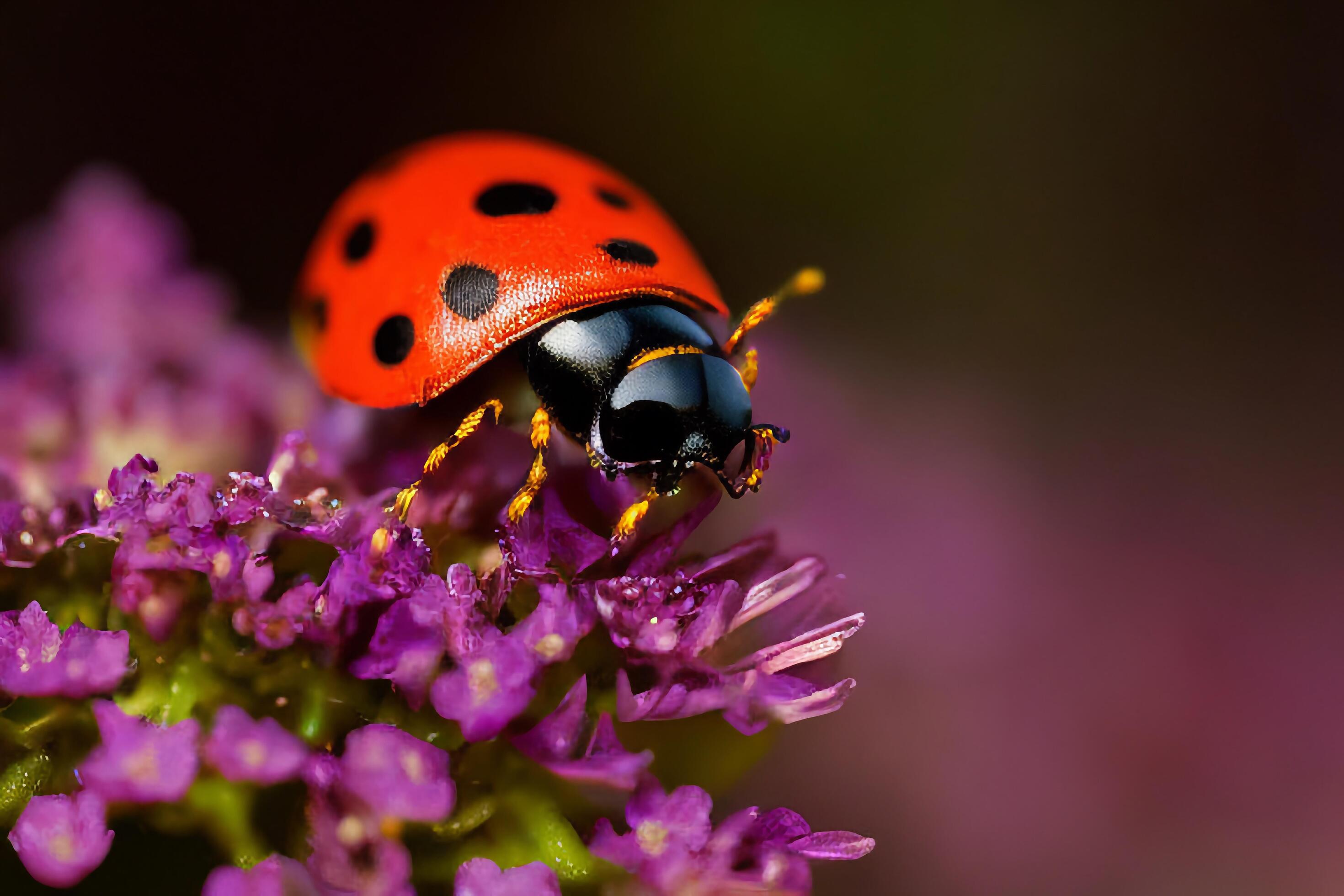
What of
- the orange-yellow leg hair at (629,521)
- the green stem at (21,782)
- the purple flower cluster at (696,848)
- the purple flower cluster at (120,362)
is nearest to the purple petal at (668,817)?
the purple flower cluster at (696,848)

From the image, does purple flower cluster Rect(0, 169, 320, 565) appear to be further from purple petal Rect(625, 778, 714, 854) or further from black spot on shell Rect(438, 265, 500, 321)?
purple petal Rect(625, 778, 714, 854)

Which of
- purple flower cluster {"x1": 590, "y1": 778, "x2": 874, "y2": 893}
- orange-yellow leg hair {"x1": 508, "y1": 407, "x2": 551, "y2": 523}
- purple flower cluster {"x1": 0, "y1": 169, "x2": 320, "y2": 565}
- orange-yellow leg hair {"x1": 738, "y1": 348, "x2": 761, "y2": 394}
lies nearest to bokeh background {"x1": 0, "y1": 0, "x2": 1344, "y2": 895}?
purple flower cluster {"x1": 0, "y1": 169, "x2": 320, "y2": 565}

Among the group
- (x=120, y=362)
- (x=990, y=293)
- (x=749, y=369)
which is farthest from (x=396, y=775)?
(x=990, y=293)

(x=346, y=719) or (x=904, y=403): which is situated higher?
(x=904, y=403)

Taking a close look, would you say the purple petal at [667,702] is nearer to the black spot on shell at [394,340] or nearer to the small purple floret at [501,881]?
the small purple floret at [501,881]

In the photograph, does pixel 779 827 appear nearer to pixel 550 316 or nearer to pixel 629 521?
pixel 629 521

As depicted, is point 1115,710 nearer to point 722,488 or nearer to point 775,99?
point 722,488

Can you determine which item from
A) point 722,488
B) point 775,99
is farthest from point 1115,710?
point 775,99
